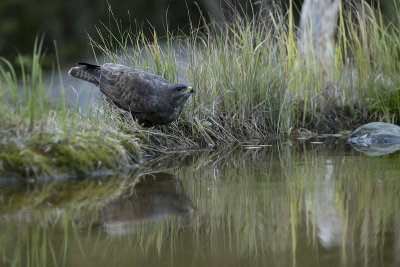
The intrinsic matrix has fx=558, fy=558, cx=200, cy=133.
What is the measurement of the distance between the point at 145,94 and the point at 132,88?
0.17m

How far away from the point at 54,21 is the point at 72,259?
1341cm

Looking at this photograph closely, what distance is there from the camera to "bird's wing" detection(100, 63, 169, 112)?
18.3 feet

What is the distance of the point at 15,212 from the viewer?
322 cm

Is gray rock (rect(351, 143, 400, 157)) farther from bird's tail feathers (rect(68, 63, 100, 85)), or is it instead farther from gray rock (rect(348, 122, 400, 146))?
bird's tail feathers (rect(68, 63, 100, 85))

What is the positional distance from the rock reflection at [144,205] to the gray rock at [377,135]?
10.5 feet

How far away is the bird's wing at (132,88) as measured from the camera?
5586 millimetres

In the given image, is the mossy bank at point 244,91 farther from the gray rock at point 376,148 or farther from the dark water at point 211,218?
the gray rock at point 376,148

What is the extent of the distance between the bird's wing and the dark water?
103cm

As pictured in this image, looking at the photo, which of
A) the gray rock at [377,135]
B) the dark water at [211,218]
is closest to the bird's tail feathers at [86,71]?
the dark water at [211,218]

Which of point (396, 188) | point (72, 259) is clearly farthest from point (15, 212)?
point (396, 188)

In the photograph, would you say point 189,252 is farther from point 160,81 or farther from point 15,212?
point 160,81

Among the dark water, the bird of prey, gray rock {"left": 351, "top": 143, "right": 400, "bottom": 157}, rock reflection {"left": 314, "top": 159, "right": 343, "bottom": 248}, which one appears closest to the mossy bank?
the bird of prey

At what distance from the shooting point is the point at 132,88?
5668mm

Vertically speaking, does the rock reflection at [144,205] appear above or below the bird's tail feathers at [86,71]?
below
